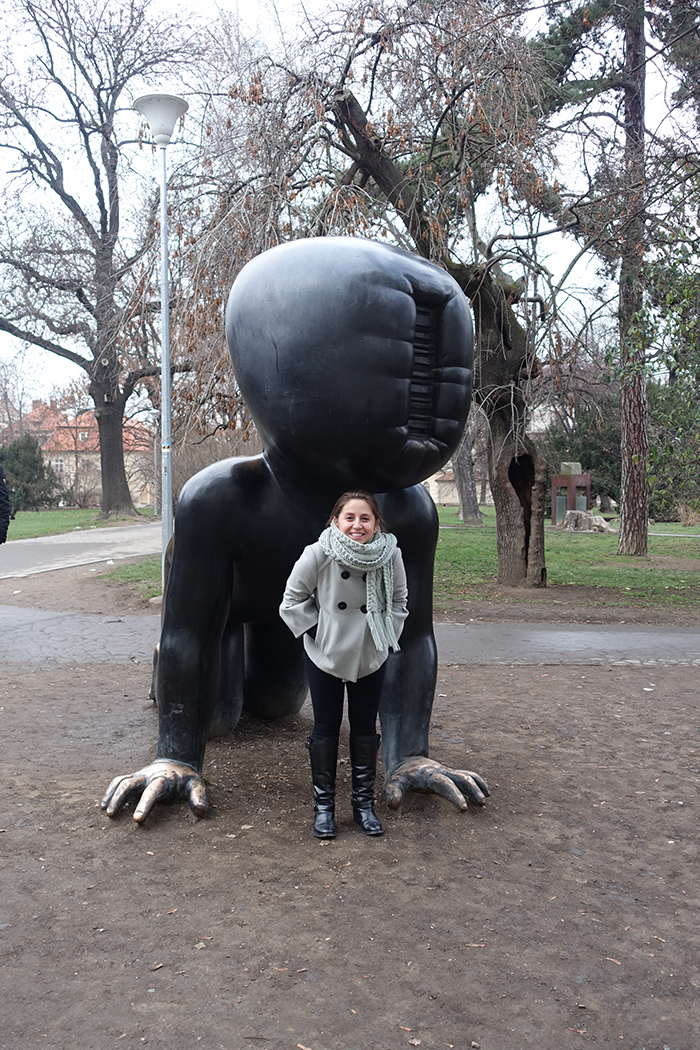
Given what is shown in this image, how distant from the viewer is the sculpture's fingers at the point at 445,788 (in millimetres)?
3219

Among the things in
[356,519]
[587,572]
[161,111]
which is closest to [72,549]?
[587,572]

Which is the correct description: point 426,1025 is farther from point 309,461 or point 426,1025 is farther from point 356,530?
point 309,461

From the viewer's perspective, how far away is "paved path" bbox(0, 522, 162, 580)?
1420 cm

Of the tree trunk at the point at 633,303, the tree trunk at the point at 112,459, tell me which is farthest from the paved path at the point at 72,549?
the tree trunk at the point at 633,303

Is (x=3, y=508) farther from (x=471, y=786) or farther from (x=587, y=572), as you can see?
(x=587, y=572)

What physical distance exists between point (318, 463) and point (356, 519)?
0.23 meters

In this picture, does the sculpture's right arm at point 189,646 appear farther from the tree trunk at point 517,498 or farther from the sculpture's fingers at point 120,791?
the tree trunk at point 517,498

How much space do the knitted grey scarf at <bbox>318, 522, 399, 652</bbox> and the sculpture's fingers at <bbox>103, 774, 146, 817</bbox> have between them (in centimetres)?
105

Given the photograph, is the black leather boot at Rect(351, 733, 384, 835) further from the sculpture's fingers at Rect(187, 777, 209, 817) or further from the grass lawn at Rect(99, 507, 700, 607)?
the grass lawn at Rect(99, 507, 700, 607)

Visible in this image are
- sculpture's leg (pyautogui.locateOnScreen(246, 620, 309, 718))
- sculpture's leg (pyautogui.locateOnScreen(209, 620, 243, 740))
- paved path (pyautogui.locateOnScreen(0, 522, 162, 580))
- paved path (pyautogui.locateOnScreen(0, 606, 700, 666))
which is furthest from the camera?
paved path (pyautogui.locateOnScreen(0, 522, 162, 580))

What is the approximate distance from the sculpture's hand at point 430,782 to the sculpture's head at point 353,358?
1067 millimetres

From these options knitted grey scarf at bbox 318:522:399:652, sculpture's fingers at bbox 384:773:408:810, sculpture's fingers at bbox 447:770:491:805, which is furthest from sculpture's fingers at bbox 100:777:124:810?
sculpture's fingers at bbox 447:770:491:805

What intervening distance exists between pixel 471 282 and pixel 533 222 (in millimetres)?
1146

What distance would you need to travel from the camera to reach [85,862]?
9.55 feet
